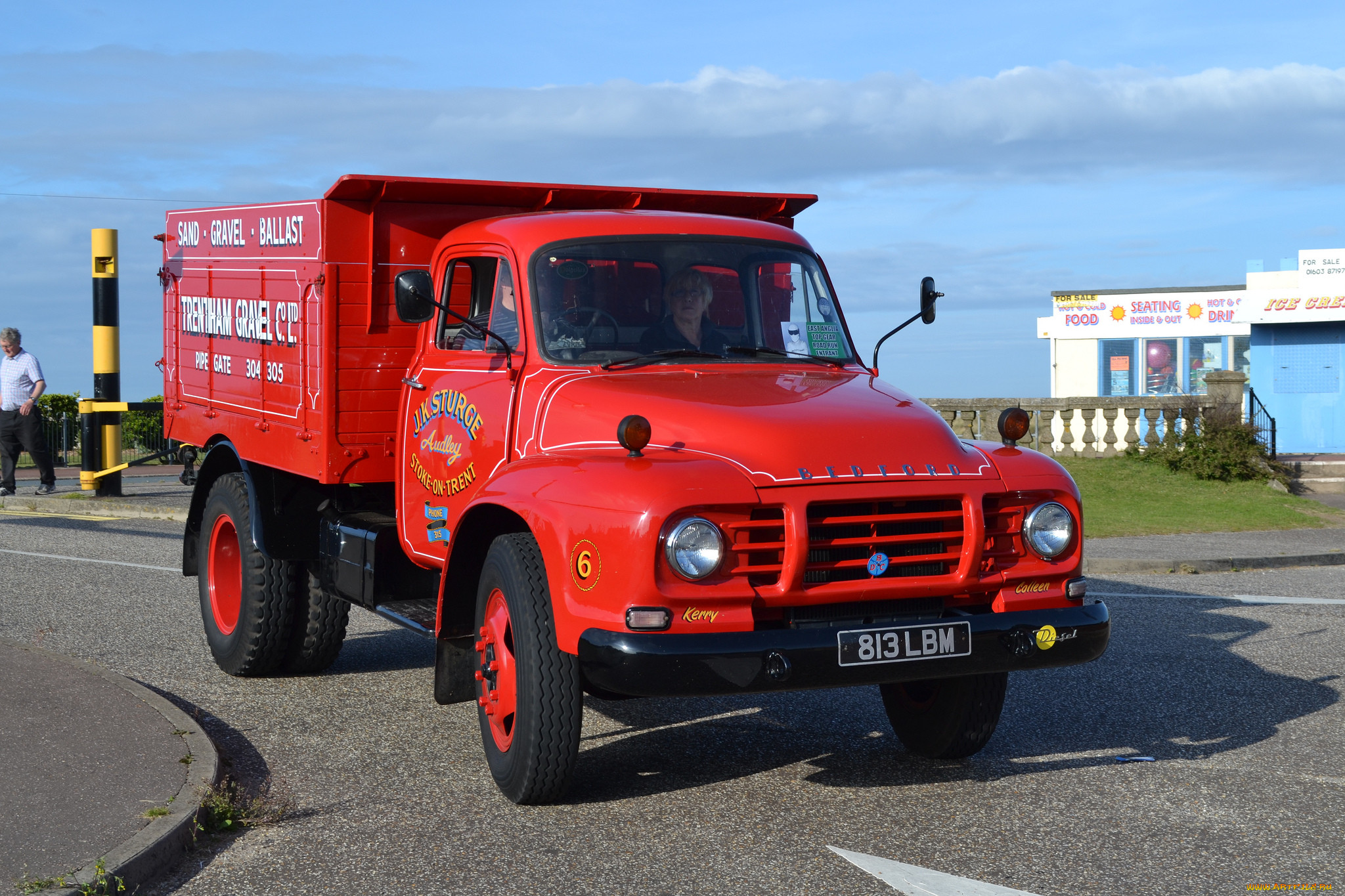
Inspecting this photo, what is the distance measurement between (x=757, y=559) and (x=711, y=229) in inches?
85.4

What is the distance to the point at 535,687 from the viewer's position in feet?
16.4

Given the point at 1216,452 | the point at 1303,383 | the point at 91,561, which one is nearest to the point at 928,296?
the point at 91,561

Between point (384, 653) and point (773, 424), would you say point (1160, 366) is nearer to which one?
point (384, 653)

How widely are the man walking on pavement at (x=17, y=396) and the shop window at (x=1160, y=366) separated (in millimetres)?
31114

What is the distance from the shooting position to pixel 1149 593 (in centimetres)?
1159

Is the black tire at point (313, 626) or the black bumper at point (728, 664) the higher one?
the black bumper at point (728, 664)

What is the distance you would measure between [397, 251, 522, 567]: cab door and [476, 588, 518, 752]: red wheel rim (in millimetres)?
650

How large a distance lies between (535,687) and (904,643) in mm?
1325

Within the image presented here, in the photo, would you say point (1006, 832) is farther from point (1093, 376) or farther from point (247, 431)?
point (1093, 376)

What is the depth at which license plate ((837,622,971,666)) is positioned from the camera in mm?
4805

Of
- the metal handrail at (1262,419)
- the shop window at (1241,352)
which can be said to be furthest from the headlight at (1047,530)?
the shop window at (1241,352)

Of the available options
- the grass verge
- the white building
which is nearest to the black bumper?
the grass verge

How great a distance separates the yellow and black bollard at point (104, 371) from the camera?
63.7 ft

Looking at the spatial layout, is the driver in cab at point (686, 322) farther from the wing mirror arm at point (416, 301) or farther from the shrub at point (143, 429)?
the shrub at point (143, 429)
